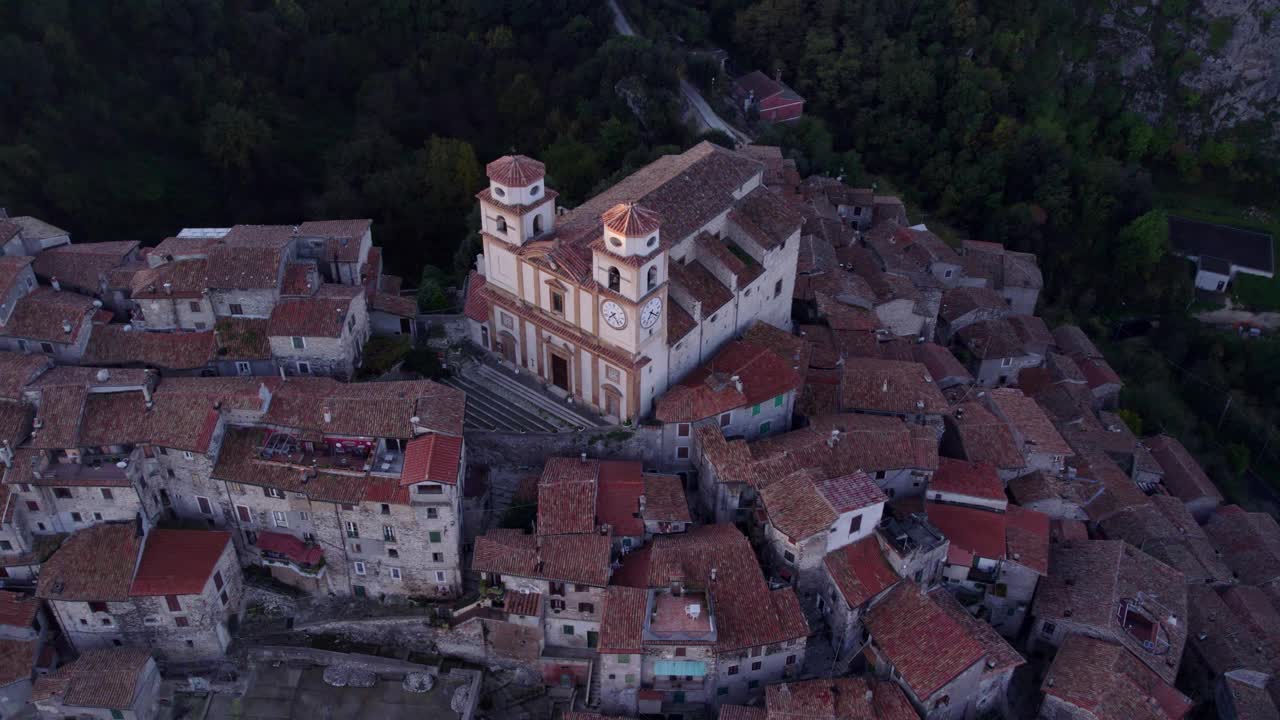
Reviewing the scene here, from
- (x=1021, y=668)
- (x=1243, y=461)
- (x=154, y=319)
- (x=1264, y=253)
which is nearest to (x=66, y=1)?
(x=154, y=319)

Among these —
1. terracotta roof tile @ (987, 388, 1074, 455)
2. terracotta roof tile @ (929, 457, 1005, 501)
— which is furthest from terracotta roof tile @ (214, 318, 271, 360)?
terracotta roof tile @ (987, 388, 1074, 455)

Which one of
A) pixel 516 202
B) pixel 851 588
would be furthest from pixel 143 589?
pixel 851 588

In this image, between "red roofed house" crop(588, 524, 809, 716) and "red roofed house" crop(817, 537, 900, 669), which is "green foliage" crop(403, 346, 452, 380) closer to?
"red roofed house" crop(588, 524, 809, 716)

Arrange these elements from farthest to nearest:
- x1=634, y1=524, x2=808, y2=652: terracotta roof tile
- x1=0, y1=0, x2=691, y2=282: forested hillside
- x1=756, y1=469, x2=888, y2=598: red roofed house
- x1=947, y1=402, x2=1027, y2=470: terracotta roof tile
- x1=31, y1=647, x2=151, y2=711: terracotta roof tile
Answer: x1=0, y1=0, x2=691, y2=282: forested hillside → x1=947, y1=402, x2=1027, y2=470: terracotta roof tile → x1=756, y1=469, x2=888, y2=598: red roofed house → x1=634, y1=524, x2=808, y2=652: terracotta roof tile → x1=31, y1=647, x2=151, y2=711: terracotta roof tile

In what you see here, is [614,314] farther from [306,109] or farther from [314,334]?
[306,109]

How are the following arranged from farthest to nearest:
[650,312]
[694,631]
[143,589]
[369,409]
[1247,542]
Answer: [1247,542] < [650,312] < [369,409] < [143,589] < [694,631]

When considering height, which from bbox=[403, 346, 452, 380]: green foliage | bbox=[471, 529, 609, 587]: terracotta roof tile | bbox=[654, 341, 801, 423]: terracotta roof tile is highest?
bbox=[654, 341, 801, 423]: terracotta roof tile

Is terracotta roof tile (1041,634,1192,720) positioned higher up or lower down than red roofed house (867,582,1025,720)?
lower down

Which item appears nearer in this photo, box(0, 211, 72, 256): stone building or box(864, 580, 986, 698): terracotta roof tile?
box(864, 580, 986, 698): terracotta roof tile
